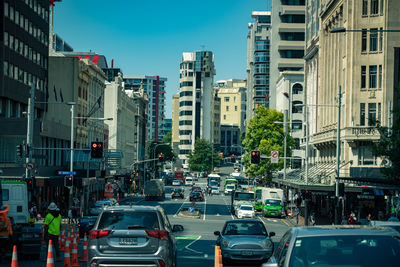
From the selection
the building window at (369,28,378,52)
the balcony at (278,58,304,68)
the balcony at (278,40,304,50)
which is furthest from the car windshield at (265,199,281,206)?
the balcony at (278,58,304,68)

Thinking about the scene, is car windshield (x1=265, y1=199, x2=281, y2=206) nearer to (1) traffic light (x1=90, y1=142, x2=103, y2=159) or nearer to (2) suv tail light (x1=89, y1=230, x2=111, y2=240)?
(1) traffic light (x1=90, y1=142, x2=103, y2=159)

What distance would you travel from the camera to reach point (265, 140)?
9219 centimetres

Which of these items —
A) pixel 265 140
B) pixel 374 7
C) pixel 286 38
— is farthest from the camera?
pixel 286 38

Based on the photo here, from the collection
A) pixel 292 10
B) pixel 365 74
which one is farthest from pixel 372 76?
pixel 292 10

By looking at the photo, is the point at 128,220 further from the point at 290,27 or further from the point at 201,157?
the point at 201,157

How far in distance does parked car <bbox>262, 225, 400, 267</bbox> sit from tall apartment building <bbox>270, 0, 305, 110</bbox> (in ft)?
366

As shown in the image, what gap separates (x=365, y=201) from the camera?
55.1m

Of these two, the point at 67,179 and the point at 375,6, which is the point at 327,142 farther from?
the point at 67,179

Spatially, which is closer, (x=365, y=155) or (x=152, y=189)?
(x=365, y=155)

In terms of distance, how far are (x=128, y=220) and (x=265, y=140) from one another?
78139 millimetres

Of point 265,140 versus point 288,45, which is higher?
point 288,45


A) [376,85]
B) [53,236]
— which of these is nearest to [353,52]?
[376,85]

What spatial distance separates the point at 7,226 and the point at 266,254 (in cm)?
775

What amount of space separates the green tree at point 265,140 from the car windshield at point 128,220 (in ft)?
251
